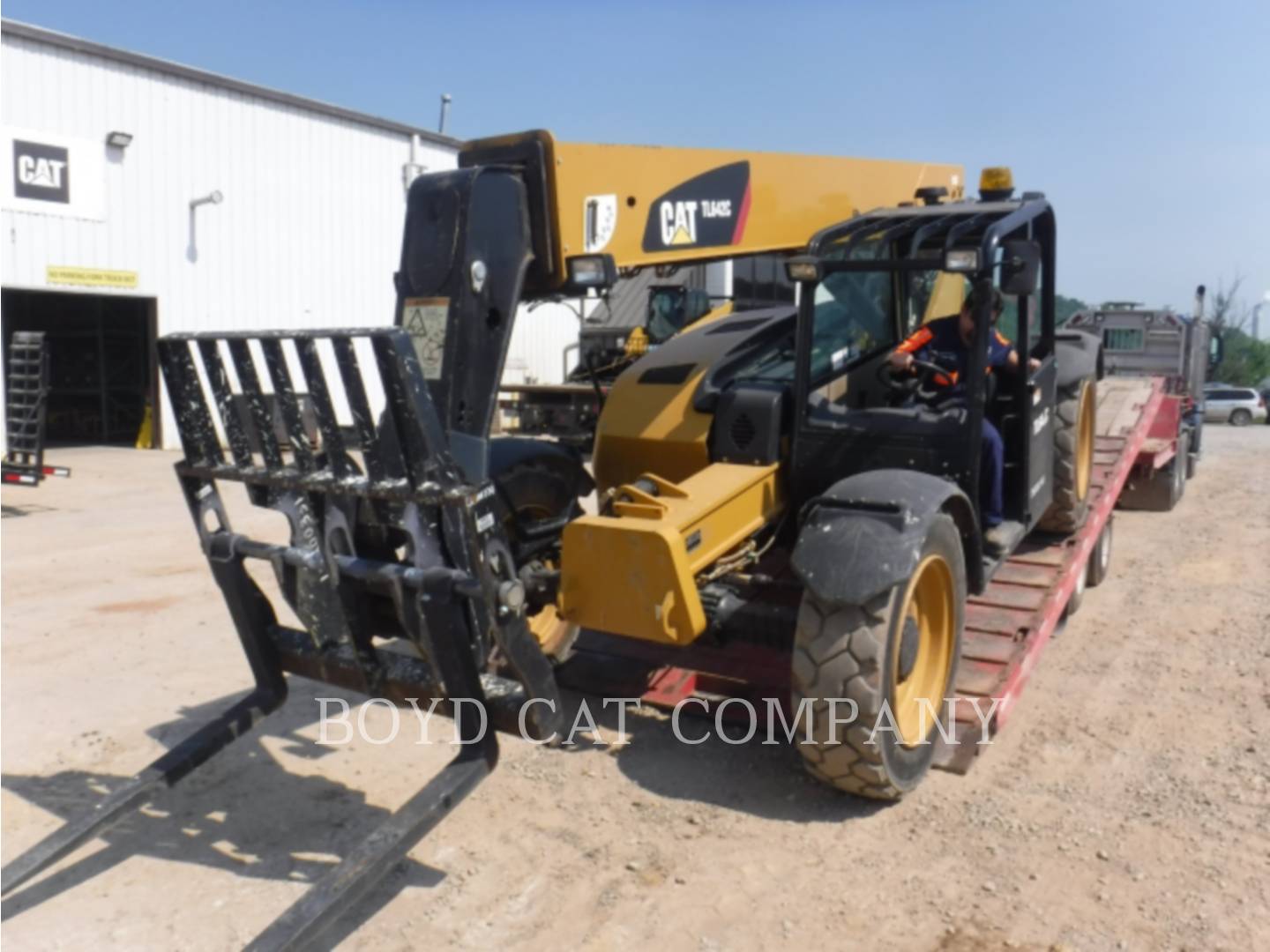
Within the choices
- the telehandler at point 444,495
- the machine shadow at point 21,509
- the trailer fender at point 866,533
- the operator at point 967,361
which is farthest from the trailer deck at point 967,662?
the machine shadow at point 21,509

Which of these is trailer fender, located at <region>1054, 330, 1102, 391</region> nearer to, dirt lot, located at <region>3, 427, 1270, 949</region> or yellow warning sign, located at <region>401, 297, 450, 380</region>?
dirt lot, located at <region>3, 427, 1270, 949</region>

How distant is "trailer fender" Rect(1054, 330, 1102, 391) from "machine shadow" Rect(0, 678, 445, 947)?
4.11 meters

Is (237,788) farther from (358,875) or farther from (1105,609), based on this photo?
(1105,609)

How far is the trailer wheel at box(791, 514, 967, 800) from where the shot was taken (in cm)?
411

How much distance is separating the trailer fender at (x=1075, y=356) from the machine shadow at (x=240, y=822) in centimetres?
411

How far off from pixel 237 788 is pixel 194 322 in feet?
46.4

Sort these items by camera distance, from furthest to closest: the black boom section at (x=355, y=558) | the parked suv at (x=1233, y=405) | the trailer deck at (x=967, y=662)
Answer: the parked suv at (x=1233, y=405), the trailer deck at (x=967, y=662), the black boom section at (x=355, y=558)

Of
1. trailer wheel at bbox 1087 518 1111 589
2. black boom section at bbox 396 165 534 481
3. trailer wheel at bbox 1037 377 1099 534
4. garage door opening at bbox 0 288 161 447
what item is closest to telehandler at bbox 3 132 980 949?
black boom section at bbox 396 165 534 481

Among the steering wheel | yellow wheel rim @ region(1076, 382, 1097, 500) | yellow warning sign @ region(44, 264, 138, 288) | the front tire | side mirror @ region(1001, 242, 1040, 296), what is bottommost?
the front tire

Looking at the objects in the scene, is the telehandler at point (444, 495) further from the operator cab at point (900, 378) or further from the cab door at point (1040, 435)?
the cab door at point (1040, 435)

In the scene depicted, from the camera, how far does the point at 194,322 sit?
56.7ft

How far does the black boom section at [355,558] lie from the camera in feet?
11.5

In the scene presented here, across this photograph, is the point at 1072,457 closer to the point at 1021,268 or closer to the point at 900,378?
the point at 900,378

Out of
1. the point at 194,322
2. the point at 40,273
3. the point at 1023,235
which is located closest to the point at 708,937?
the point at 1023,235
